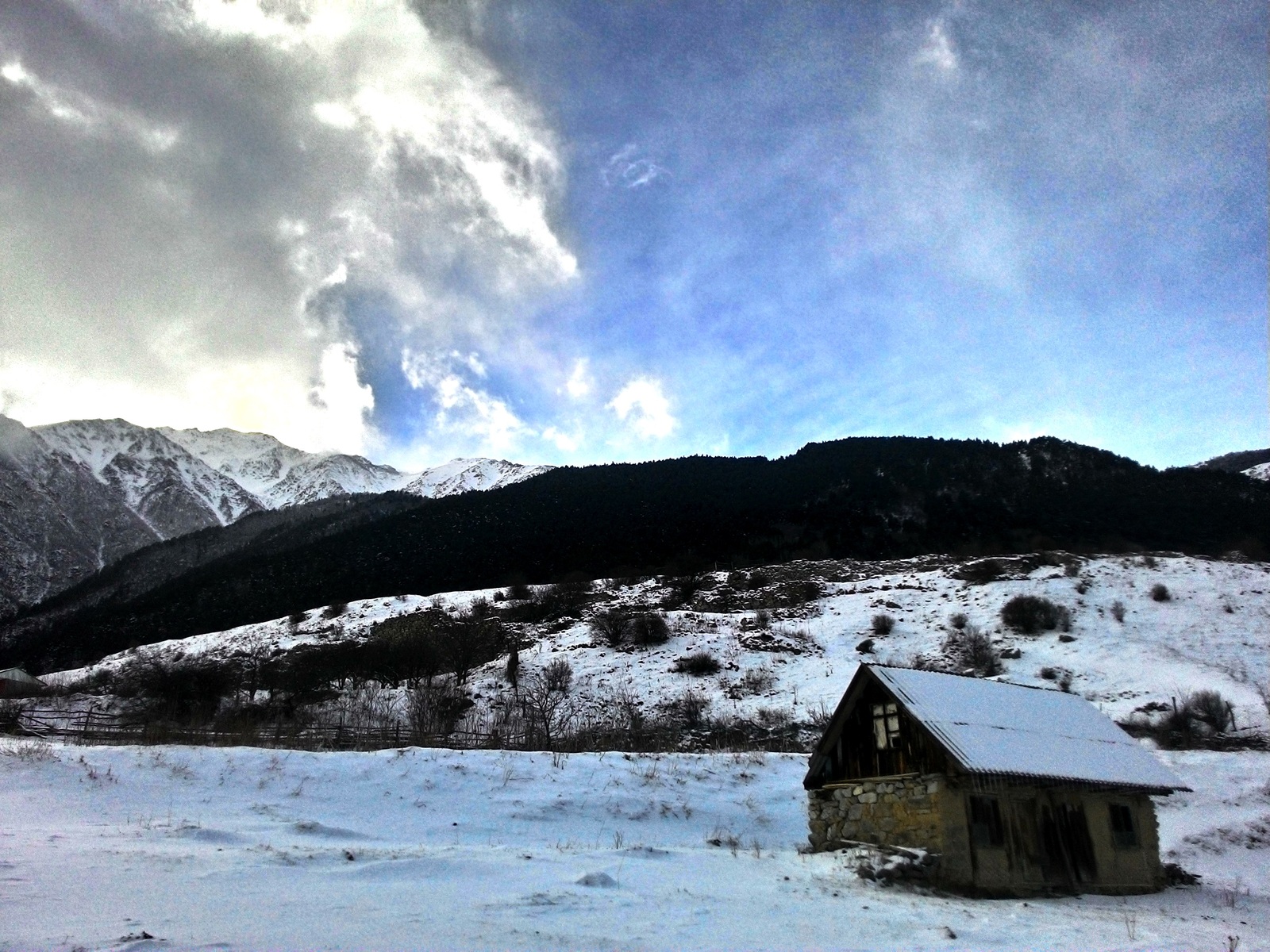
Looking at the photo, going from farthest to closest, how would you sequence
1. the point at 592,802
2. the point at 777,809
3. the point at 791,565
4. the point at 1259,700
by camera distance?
the point at 791,565, the point at 1259,700, the point at 777,809, the point at 592,802

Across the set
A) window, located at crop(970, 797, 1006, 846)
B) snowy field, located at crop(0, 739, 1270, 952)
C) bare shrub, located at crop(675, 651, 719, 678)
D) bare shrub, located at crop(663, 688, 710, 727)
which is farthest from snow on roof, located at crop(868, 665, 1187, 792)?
bare shrub, located at crop(675, 651, 719, 678)

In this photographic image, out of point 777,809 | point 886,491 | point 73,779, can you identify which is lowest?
point 777,809

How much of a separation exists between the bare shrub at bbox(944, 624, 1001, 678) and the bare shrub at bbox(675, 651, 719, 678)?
44.2 feet

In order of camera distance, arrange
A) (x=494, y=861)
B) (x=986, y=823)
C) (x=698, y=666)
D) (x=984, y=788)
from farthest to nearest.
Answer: (x=698, y=666), (x=984, y=788), (x=986, y=823), (x=494, y=861)

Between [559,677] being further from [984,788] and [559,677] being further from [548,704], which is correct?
[984,788]

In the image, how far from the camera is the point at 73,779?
19.6 m

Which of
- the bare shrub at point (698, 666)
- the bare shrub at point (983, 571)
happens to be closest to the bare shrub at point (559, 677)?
the bare shrub at point (698, 666)

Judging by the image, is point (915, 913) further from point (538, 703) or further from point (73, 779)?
point (538, 703)

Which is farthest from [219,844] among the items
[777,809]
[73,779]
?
[777,809]

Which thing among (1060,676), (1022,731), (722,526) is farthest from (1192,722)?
(722,526)

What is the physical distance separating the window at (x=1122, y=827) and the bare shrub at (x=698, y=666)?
26138mm

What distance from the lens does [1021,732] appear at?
1875 cm

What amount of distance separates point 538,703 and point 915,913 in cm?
2865

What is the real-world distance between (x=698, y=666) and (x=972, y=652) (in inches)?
612
